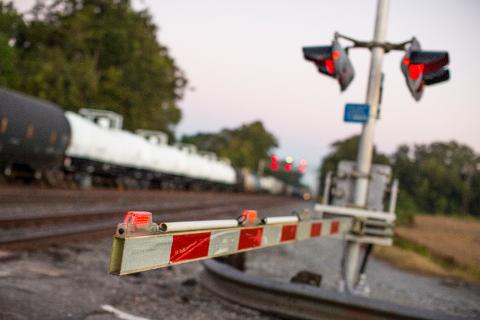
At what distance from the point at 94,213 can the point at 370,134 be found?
311 inches

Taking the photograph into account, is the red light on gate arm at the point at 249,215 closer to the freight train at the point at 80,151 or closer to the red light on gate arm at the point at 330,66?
the red light on gate arm at the point at 330,66

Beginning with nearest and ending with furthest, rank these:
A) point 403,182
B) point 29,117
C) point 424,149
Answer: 1. point 29,117
2. point 403,182
3. point 424,149

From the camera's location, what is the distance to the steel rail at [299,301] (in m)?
3.93

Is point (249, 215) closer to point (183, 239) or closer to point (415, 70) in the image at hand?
point (183, 239)

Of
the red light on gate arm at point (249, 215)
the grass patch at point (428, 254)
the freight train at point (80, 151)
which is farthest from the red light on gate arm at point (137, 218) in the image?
the freight train at point (80, 151)

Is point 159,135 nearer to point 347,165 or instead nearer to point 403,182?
point 347,165

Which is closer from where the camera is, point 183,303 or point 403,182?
point 183,303

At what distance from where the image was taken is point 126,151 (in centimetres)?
2431

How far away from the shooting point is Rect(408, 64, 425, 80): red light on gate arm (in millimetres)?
4785

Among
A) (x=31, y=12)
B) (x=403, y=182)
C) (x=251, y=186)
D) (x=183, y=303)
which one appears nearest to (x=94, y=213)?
(x=183, y=303)

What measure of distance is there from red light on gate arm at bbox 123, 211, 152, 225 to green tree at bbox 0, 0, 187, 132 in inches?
1429

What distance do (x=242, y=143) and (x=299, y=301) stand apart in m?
92.2

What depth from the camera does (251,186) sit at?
196 ft

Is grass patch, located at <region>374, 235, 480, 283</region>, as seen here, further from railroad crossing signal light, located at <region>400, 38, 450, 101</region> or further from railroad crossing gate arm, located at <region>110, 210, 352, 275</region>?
railroad crossing gate arm, located at <region>110, 210, 352, 275</region>
